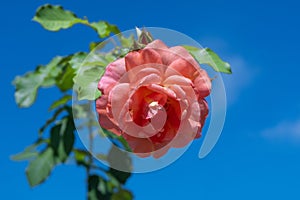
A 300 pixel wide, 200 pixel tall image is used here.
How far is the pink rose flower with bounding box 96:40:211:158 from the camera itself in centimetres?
60

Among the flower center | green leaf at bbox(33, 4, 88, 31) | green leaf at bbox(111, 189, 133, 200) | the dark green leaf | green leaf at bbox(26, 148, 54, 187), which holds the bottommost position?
the flower center

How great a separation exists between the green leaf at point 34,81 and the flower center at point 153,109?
47.6 inches

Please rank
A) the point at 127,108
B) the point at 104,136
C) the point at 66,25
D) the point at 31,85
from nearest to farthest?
the point at 127,108 → the point at 104,136 → the point at 66,25 → the point at 31,85

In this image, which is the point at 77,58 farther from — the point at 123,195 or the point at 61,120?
the point at 123,195

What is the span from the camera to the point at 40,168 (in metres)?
1.81

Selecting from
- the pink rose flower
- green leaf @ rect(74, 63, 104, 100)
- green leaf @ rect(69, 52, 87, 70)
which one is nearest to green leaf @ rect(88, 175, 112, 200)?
green leaf @ rect(69, 52, 87, 70)

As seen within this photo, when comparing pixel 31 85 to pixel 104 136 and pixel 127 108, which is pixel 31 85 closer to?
pixel 104 136

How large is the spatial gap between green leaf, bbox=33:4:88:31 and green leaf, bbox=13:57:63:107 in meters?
0.27

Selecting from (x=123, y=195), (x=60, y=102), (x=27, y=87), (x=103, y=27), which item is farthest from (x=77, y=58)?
(x=123, y=195)

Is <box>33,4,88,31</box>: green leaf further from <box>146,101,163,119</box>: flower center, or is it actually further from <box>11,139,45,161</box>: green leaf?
<box>146,101,163,119</box>: flower center

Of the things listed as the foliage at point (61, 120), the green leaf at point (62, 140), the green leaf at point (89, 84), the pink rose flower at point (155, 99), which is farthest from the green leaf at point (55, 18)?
the pink rose flower at point (155, 99)

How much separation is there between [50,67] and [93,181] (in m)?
0.50

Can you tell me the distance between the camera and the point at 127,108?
1.94 feet

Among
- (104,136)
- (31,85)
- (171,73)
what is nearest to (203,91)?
(171,73)
